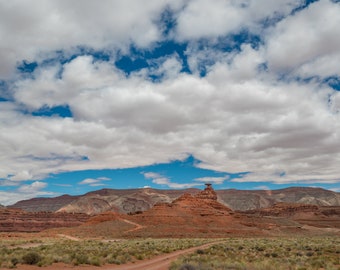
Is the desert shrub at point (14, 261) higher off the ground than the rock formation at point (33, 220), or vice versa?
the rock formation at point (33, 220)

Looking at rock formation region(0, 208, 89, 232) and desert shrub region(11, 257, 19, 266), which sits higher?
rock formation region(0, 208, 89, 232)

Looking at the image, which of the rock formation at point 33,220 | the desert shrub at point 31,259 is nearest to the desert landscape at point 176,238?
the desert shrub at point 31,259

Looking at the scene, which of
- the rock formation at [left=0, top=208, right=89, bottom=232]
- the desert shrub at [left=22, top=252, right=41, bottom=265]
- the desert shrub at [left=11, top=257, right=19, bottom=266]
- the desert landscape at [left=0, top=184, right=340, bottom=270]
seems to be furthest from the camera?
the rock formation at [left=0, top=208, right=89, bottom=232]

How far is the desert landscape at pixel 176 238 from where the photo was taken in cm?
2289

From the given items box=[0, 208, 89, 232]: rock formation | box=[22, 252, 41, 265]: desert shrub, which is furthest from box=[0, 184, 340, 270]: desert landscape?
box=[0, 208, 89, 232]: rock formation

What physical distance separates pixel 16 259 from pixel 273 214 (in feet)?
449

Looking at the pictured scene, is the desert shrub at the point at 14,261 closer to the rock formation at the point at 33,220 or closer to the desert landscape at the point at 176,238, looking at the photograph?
the desert landscape at the point at 176,238

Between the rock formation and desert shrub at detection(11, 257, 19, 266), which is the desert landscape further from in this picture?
the rock formation

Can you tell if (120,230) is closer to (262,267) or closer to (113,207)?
(262,267)

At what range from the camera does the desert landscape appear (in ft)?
75.1

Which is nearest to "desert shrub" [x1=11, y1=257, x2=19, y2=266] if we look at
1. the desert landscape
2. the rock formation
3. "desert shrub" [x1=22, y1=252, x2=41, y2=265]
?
the desert landscape

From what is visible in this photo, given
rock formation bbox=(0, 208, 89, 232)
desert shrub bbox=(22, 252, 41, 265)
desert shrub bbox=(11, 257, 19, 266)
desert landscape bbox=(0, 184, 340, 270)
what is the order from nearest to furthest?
1. desert shrub bbox=(11, 257, 19, 266)
2. desert shrub bbox=(22, 252, 41, 265)
3. desert landscape bbox=(0, 184, 340, 270)
4. rock formation bbox=(0, 208, 89, 232)

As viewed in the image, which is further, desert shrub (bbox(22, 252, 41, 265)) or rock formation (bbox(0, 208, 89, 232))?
rock formation (bbox(0, 208, 89, 232))

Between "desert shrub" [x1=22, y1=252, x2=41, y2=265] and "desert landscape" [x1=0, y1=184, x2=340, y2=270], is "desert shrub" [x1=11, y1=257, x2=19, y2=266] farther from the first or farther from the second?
"desert shrub" [x1=22, y1=252, x2=41, y2=265]
